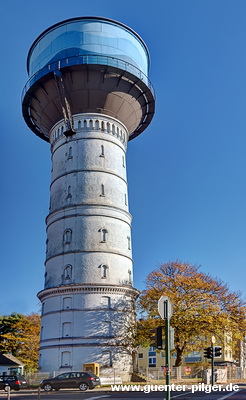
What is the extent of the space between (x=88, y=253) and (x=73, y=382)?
12260 millimetres

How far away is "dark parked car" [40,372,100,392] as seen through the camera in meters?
31.5

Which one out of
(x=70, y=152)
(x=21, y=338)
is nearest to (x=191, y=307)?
(x=70, y=152)

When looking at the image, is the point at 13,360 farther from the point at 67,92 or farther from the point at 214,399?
the point at 214,399

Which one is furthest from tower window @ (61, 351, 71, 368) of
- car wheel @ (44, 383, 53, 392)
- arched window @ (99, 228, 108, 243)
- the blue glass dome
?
the blue glass dome

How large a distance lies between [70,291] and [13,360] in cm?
1797

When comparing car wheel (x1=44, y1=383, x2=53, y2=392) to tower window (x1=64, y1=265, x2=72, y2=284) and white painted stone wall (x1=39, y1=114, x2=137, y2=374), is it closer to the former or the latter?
white painted stone wall (x1=39, y1=114, x2=137, y2=374)

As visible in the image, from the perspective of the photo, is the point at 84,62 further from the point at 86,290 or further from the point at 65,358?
the point at 65,358

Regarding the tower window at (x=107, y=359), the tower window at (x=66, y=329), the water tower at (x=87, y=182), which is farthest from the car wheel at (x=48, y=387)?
the tower window at (x=107, y=359)

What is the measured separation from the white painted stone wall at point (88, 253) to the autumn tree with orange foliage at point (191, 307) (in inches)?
83.3

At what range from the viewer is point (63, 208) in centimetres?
4303

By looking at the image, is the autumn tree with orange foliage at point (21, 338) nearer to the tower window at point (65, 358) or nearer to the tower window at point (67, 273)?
the tower window at point (65, 358)

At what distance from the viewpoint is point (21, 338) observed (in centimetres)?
6091

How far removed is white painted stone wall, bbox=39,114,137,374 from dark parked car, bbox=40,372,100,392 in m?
6.42

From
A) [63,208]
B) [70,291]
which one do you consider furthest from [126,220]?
[70,291]
